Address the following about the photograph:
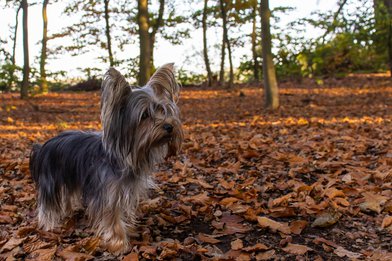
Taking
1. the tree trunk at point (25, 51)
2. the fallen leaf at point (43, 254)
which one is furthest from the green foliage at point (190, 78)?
the fallen leaf at point (43, 254)

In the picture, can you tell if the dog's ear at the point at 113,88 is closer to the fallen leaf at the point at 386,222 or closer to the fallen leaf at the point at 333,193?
the fallen leaf at the point at 333,193

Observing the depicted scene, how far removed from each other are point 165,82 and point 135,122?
0.56 m

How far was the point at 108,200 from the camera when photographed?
13.3 ft

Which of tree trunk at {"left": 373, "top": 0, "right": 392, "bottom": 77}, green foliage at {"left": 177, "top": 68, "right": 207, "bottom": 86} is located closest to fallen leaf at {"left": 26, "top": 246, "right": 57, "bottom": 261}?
tree trunk at {"left": 373, "top": 0, "right": 392, "bottom": 77}

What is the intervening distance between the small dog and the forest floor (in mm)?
263

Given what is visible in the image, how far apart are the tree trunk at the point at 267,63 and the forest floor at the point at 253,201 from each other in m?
2.76

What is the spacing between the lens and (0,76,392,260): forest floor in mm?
3969

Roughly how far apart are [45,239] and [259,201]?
234cm

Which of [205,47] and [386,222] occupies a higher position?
[205,47]

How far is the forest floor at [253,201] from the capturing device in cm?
397

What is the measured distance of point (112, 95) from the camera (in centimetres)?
382

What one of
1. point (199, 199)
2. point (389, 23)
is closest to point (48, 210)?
point (199, 199)

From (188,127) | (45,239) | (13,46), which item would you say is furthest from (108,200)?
(13,46)

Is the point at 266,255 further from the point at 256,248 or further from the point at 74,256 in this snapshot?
the point at 74,256
